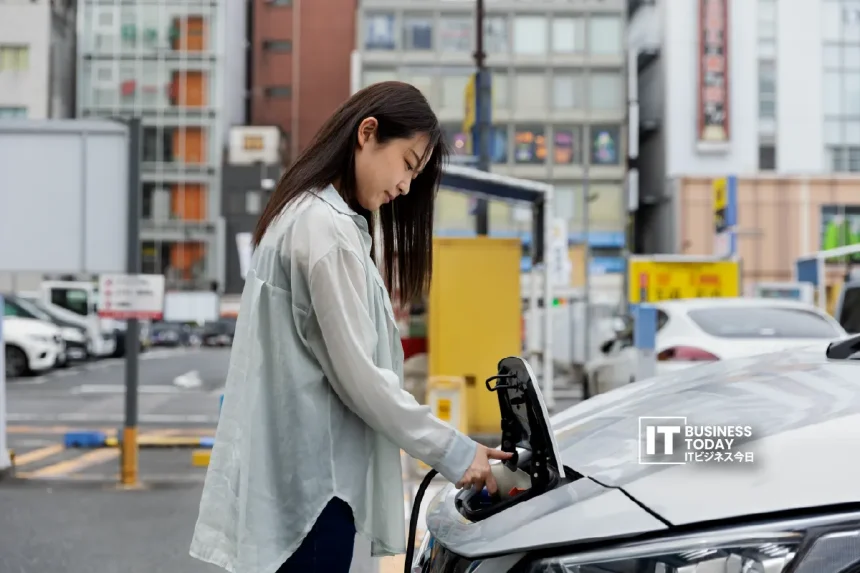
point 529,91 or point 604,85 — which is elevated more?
point 604,85

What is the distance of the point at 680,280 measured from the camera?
19.7 m

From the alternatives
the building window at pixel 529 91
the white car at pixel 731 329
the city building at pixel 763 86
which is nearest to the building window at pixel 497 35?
the building window at pixel 529 91

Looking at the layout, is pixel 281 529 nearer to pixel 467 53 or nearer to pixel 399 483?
pixel 399 483

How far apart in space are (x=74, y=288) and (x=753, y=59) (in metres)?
33.1

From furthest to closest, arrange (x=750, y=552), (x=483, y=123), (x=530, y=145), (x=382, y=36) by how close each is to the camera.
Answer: (x=382, y=36) → (x=530, y=145) → (x=483, y=123) → (x=750, y=552)

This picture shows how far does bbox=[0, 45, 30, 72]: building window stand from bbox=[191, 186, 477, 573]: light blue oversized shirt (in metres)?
53.1

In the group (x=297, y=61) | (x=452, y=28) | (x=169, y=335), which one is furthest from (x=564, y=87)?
(x=169, y=335)

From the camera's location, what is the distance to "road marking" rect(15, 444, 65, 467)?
8695 mm

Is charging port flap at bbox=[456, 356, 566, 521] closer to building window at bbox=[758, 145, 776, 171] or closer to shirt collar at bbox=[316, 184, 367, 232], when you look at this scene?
shirt collar at bbox=[316, 184, 367, 232]

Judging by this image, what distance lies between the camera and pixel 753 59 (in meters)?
47.1

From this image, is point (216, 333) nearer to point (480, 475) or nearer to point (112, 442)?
point (112, 442)

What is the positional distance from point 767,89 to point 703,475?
163ft

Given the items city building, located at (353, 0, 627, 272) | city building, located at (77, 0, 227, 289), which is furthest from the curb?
city building, located at (77, 0, 227, 289)

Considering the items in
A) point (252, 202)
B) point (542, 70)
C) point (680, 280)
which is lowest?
point (680, 280)
